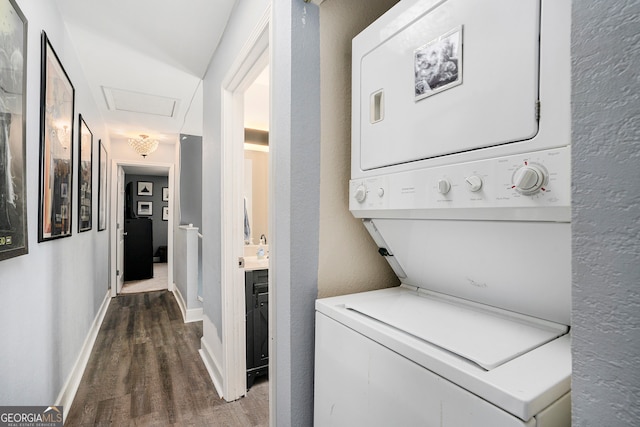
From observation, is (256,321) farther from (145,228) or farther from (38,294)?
(145,228)

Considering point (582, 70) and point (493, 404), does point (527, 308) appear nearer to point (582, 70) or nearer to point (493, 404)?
point (493, 404)

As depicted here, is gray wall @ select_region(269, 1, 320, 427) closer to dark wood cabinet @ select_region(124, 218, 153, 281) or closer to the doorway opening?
the doorway opening

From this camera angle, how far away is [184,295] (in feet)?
12.5

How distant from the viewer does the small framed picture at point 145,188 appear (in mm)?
7848

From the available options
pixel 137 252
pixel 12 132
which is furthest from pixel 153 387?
pixel 137 252

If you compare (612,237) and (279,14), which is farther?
(279,14)

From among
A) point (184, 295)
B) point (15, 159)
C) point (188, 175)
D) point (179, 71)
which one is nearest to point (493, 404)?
point (15, 159)

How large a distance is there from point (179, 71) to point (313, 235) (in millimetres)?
2277

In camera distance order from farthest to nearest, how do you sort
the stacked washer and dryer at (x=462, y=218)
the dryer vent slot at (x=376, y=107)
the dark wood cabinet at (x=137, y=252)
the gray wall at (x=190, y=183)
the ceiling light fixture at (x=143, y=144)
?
1. the dark wood cabinet at (x=137, y=252)
2. the ceiling light fixture at (x=143, y=144)
3. the gray wall at (x=190, y=183)
4. the dryer vent slot at (x=376, y=107)
5. the stacked washer and dryer at (x=462, y=218)

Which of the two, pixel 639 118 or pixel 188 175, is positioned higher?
pixel 188 175

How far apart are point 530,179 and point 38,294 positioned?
1.96 m

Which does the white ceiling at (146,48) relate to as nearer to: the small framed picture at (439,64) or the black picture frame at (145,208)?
the small framed picture at (439,64)

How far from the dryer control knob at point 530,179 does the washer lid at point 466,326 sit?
320mm

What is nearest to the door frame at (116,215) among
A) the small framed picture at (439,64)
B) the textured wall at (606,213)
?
the small framed picture at (439,64)
